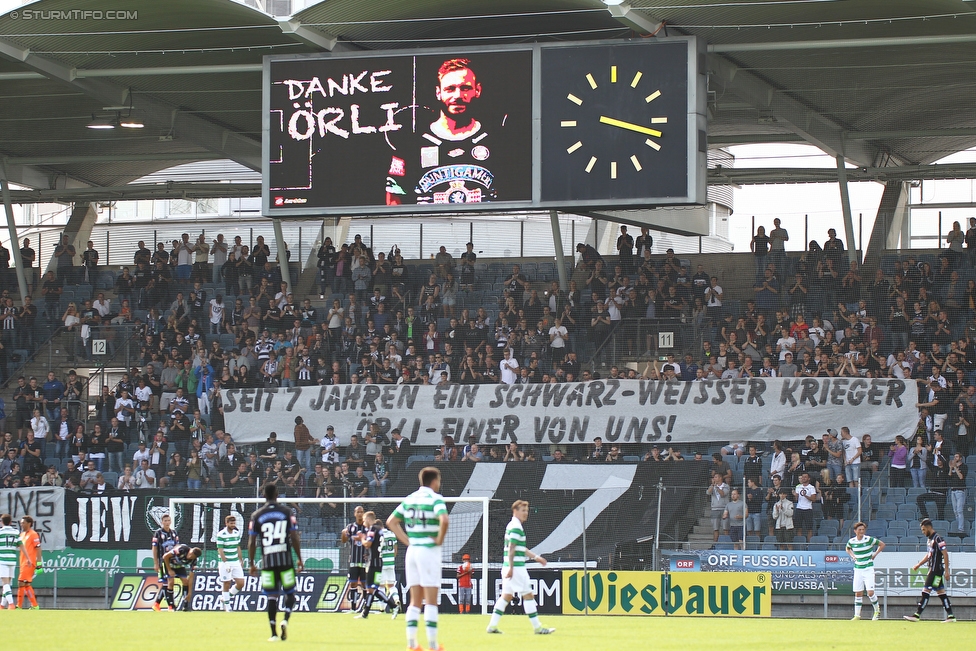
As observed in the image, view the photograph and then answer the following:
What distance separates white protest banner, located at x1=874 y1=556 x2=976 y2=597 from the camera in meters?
22.9

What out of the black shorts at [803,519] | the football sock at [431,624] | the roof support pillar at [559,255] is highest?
the roof support pillar at [559,255]

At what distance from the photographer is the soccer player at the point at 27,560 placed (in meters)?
23.6

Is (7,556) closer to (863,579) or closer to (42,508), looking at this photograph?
(42,508)

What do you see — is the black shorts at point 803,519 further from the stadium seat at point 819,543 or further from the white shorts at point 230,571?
the white shorts at point 230,571

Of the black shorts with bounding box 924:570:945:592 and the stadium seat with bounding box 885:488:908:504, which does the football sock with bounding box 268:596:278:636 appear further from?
the stadium seat with bounding box 885:488:908:504

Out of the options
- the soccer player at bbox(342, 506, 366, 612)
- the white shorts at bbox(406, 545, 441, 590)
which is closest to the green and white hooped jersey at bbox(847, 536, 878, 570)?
the soccer player at bbox(342, 506, 366, 612)

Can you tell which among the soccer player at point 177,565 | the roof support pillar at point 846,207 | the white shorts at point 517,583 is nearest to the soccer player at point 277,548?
the white shorts at point 517,583

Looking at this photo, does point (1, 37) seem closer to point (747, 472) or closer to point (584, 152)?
point (584, 152)

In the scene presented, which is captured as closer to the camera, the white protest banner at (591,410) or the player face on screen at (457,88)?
the player face on screen at (457,88)

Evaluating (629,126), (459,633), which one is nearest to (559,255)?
(629,126)

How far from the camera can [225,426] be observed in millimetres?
29203

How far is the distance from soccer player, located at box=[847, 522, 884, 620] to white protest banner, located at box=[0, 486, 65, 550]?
14860 millimetres

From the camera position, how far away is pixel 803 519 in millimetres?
23688

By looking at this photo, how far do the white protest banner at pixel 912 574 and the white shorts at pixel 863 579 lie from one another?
64.2 inches
